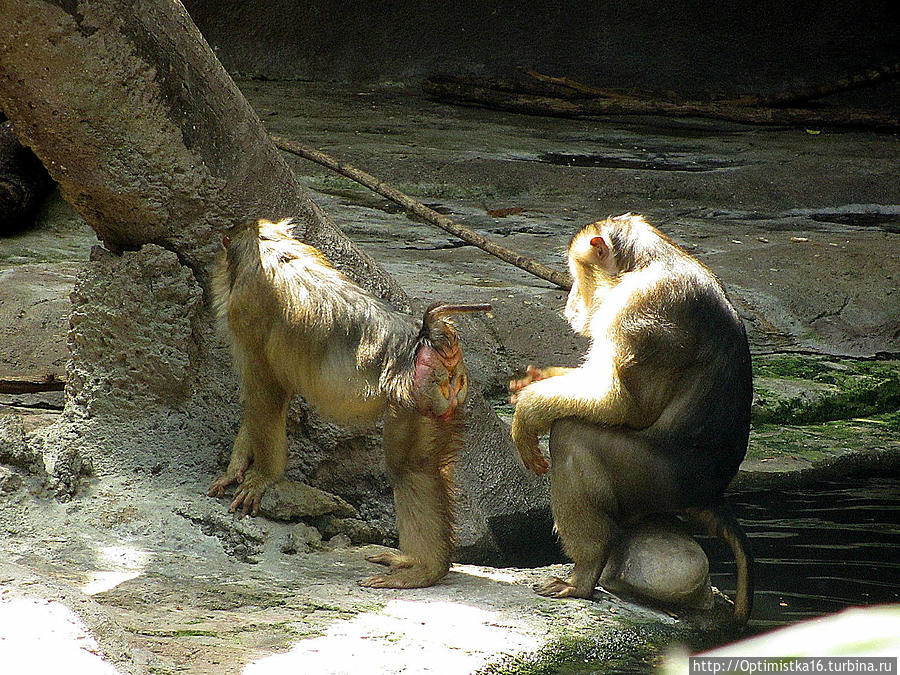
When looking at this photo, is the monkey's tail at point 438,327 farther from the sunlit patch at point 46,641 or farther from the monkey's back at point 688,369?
the sunlit patch at point 46,641

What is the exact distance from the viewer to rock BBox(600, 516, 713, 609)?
15.0 ft

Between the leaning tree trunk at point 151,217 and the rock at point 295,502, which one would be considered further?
the rock at point 295,502

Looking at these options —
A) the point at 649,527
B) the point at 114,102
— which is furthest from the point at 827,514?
the point at 114,102

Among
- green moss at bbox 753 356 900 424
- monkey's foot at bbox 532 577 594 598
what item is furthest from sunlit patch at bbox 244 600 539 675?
green moss at bbox 753 356 900 424

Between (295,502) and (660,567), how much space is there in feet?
5.63

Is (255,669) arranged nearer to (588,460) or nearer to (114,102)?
(588,460)

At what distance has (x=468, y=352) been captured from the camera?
721 centimetres

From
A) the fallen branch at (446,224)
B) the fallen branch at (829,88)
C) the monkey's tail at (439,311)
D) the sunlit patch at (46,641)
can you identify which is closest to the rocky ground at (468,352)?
the sunlit patch at (46,641)

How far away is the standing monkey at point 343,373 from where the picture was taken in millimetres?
4441

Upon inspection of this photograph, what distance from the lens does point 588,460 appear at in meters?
4.62

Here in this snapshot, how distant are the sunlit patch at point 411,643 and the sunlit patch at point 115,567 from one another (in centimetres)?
91

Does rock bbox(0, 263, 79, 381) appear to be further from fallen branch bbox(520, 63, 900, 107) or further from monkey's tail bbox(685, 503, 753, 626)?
fallen branch bbox(520, 63, 900, 107)

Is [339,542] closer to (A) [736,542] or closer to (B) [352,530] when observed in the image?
(B) [352,530]

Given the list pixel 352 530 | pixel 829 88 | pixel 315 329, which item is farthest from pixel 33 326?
pixel 829 88
